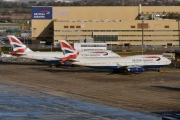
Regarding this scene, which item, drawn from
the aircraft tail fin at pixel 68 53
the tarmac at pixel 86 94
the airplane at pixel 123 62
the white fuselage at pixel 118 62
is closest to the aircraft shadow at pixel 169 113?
the tarmac at pixel 86 94

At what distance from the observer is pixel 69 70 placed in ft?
370

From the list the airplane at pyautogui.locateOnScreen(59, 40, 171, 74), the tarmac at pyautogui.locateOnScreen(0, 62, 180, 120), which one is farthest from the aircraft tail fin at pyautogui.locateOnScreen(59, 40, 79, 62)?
the tarmac at pyautogui.locateOnScreen(0, 62, 180, 120)

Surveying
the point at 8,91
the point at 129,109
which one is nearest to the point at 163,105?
the point at 129,109

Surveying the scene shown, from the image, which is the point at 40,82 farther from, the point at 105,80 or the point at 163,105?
the point at 163,105

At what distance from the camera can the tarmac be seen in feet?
202

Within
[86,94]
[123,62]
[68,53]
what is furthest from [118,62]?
[86,94]

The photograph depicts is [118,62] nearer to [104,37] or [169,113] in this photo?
[169,113]

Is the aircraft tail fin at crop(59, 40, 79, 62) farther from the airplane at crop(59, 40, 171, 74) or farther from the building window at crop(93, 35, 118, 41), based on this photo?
the building window at crop(93, 35, 118, 41)

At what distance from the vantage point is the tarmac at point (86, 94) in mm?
61500

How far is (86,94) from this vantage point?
3059 inches

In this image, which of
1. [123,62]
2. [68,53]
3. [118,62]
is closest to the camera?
[118,62]

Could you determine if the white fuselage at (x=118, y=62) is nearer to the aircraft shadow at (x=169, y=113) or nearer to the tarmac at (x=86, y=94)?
the tarmac at (x=86, y=94)

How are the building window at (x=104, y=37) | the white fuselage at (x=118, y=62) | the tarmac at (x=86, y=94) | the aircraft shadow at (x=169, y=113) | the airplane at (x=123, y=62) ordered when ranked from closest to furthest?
the aircraft shadow at (x=169, y=113)
the tarmac at (x=86, y=94)
the airplane at (x=123, y=62)
the white fuselage at (x=118, y=62)
the building window at (x=104, y=37)

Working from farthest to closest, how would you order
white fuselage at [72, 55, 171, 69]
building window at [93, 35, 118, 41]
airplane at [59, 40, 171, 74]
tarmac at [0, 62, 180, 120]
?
building window at [93, 35, 118, 41] → white fuselage at [72, 55, 171, 69] → airplane at [59, 40, 171, 74] → tarmac at [0, 62, 180, 120]
